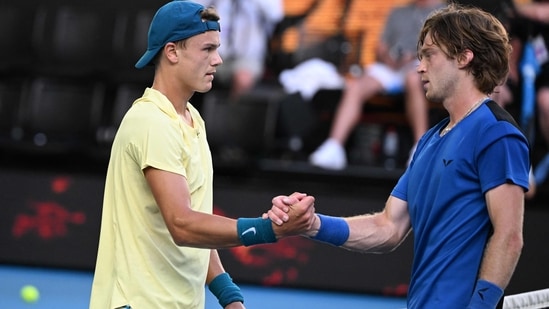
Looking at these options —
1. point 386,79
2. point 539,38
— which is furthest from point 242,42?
point 539,38

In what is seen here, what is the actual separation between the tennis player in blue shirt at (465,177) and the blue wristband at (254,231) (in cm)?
5

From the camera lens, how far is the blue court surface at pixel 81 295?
310 inches

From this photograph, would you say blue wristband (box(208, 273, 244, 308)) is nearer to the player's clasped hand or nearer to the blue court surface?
the player's clasped hand

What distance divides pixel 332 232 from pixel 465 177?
676 millimetres

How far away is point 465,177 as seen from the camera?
3.31 meters

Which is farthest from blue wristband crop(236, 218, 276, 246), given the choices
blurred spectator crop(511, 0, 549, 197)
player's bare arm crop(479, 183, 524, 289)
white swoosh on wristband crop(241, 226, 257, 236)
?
blurred spectator crop(511, 0, 549, 197)

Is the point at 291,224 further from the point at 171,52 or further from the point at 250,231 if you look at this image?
the point at 171,52

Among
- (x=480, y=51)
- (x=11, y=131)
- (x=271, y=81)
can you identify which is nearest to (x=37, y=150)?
(x=11, y=131)

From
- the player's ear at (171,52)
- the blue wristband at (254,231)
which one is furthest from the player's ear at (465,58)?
the player's ear at (171,52)

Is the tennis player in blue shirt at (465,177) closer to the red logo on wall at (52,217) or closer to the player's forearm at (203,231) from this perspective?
the player's forearm at (203,231)

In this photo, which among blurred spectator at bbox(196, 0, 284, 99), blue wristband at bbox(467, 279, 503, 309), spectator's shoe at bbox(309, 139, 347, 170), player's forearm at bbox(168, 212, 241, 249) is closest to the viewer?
blue wristband at bbox(467, 279, 503, 309)

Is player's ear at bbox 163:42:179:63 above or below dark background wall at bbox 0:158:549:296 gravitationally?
above

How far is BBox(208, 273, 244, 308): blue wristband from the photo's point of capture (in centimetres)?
387

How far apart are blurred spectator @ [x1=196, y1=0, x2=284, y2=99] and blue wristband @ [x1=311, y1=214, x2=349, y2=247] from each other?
5525 millimetres
